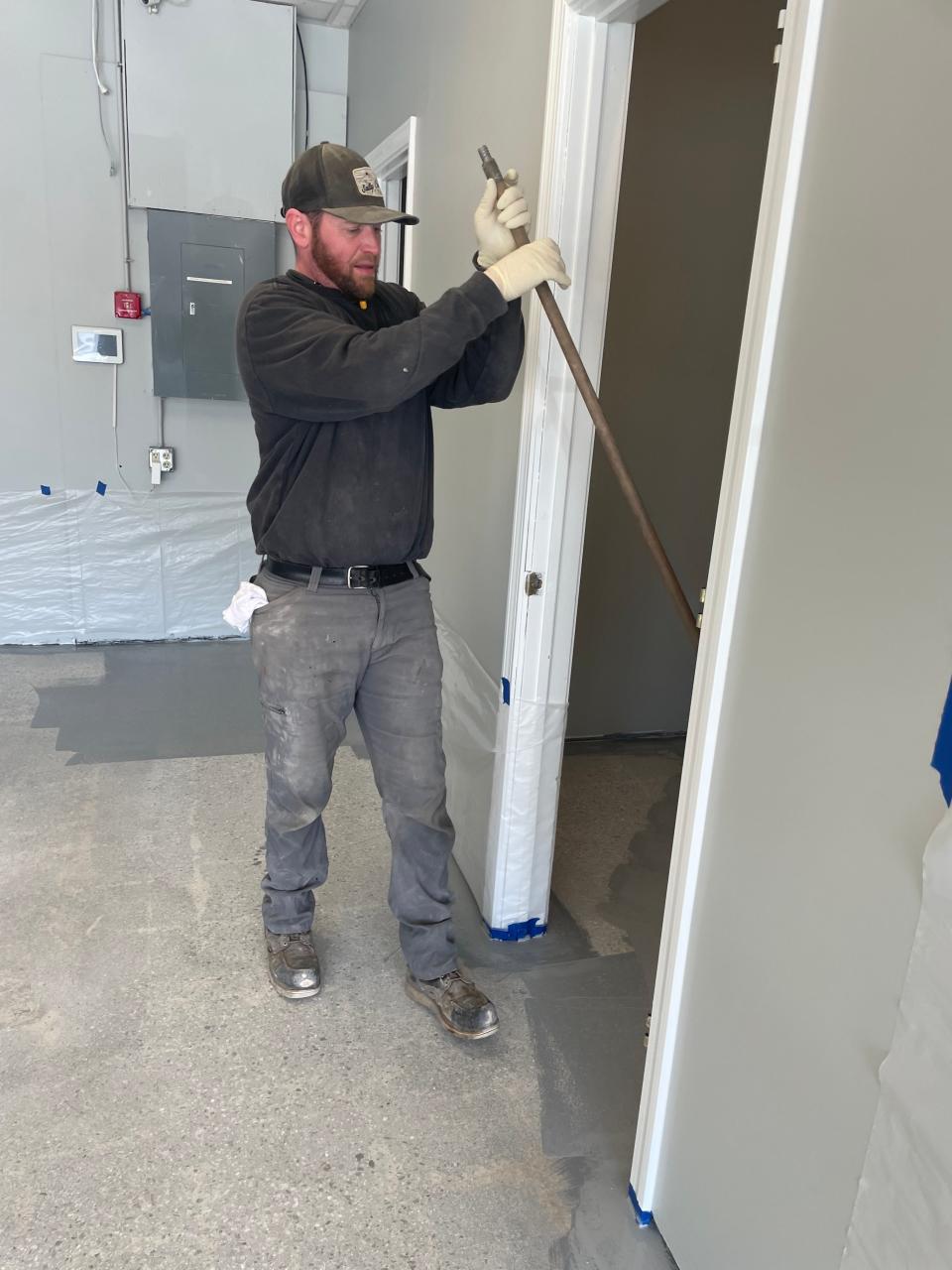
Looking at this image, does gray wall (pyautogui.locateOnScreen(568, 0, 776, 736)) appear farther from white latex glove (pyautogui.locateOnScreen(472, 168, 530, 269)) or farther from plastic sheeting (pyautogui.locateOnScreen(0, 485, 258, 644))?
plastic sheeting (pyautogui.locateOnScreen(0, 485, 258, 644))

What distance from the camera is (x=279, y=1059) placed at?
1.80m

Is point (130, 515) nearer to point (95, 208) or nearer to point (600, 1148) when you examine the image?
point (95, 208)

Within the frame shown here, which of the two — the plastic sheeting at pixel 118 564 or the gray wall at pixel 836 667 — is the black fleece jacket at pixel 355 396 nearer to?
the gray wall at pixel 836 667

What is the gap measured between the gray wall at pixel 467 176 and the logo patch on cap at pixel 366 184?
1.09 feet

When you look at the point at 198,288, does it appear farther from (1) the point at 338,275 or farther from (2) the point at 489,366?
(2) the point at 489,366

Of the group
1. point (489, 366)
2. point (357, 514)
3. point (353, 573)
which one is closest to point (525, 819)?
point (353, 573)

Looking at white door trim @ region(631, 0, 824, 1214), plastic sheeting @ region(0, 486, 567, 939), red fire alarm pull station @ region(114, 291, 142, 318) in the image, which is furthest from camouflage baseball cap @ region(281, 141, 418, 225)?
plastic sheeting @ region(0, 486, 567, 939)

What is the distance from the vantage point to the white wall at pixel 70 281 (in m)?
3.53

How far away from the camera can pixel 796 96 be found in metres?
1.06

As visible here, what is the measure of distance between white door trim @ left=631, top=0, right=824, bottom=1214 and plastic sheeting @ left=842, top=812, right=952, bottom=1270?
420mm

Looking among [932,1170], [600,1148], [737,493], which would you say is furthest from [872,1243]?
[737,493]

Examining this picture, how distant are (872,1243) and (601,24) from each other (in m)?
1.97

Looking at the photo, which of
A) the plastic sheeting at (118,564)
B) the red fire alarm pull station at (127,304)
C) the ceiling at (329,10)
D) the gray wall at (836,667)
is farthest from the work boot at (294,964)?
the ceiling at (329,10)

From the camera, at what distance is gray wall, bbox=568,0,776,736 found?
A: 2857 mm
